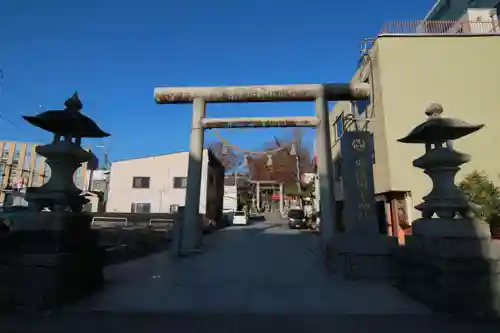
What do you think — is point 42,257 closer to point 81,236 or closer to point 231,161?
point 81,236

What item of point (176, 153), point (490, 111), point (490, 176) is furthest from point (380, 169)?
point (176, 153)

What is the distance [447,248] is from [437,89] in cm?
1310

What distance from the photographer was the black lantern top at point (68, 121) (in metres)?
5.88

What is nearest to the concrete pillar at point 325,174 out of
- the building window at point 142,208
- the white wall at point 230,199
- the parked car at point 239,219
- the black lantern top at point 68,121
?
the black lantern top at point 68,121

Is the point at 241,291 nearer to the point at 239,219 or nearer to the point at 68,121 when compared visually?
the point at 68,121

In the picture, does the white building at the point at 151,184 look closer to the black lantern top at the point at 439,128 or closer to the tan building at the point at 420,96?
the tan building at the point at 420,96

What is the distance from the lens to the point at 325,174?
463 inches

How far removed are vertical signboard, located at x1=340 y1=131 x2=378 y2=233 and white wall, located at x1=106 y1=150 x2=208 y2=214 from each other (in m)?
24.2

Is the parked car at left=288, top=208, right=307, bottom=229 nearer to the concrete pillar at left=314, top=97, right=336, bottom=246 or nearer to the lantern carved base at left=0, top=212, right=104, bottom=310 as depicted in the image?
the concrete pillar at left=314, top=97, right=336, bottom=246

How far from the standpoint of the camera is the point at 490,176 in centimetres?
1456

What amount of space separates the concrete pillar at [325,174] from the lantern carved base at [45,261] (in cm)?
763

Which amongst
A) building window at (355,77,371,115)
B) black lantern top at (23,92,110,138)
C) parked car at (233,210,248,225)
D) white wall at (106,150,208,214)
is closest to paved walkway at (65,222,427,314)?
black lantern top at (23,92,110,138)

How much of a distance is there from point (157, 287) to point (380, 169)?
12285 mm

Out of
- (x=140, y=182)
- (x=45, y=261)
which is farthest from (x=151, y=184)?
(x=45, y=261)
